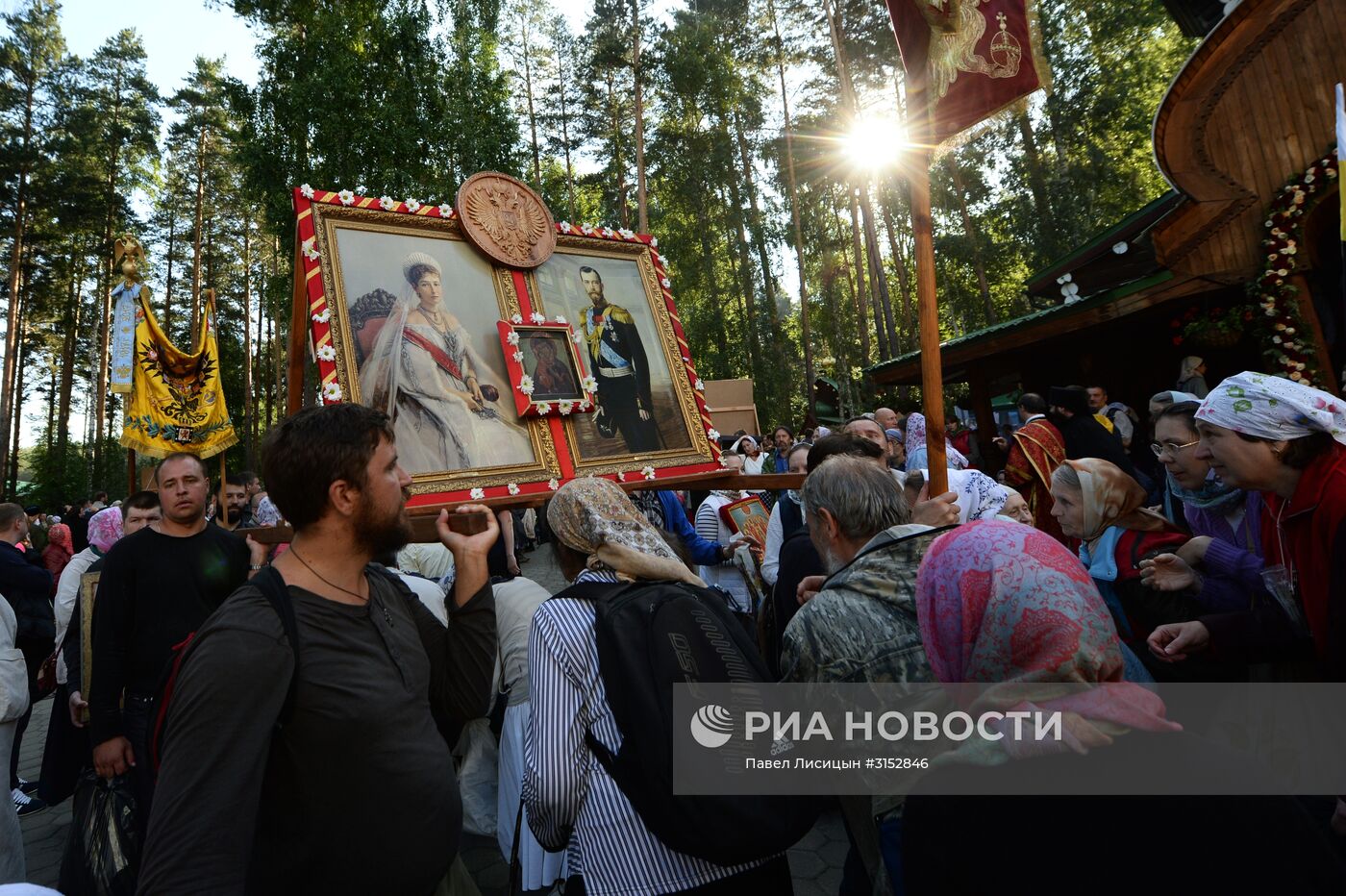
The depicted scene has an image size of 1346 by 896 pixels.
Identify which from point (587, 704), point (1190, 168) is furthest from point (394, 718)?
point (1190, 168)

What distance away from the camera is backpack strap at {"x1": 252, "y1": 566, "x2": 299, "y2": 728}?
1.46 meters

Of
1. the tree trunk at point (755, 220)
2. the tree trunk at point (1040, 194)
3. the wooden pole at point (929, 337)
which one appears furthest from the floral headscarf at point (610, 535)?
the tree trunk at point (755, 220)

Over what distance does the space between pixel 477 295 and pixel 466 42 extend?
18.6m

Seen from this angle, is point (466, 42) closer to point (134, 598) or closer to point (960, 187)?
point (960, 187)

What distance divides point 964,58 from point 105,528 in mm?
6497

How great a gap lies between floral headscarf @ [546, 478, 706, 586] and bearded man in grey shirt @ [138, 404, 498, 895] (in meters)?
0.26

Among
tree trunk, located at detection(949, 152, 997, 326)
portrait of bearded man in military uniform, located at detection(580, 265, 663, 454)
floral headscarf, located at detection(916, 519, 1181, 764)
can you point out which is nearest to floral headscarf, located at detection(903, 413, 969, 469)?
portrait of bearded man in military uniform, located at detection(580, 265, 663, 454)

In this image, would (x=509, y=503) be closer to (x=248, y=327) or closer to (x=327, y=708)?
(x=327, y=708)

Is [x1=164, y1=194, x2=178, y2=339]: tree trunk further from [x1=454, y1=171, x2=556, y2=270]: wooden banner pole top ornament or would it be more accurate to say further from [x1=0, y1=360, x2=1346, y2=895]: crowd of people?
[x1=0, y1=360, x2=1346, y2=895]: crowd of people

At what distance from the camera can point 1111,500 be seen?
2.89 metres

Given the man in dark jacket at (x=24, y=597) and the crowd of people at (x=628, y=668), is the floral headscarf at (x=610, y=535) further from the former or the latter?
the man in dark jacket at (x=24, y=597)

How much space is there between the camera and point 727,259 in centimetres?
3250

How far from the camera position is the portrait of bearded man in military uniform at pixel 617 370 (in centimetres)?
425

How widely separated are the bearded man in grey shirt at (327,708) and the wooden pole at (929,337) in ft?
5.63
